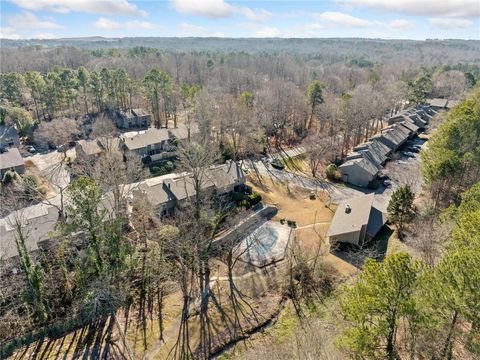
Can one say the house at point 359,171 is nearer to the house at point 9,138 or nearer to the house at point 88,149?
the house at point 88,149

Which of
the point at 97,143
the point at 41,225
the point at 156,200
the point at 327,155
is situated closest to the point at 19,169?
the point at 97,143

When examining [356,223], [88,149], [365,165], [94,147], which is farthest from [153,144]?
[356,223]

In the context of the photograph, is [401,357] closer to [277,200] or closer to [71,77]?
[277,200]

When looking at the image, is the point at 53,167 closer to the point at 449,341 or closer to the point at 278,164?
the point at 278,164

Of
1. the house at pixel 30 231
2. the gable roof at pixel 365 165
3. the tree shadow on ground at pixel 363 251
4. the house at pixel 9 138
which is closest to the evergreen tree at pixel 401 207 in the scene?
the tree shadow on ground at pixel 363 251

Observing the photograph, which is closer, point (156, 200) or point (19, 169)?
point (156, 200)

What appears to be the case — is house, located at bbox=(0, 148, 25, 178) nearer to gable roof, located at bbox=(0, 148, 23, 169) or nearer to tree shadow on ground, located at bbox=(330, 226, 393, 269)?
gable roof, located at bbox=(0, 148, 23, 169)
